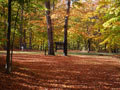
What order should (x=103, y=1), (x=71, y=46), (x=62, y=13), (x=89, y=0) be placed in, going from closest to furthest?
(x=103, y=1), (x=62, y=13), (x=89, y=0), (x=71, y=46)

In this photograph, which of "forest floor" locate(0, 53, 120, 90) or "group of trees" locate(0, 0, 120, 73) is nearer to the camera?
"forest floor" locate(0, 53, 120, 90)

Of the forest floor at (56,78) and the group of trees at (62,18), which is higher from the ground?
the group of trees at (62,18)

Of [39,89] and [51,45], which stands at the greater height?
[51,45]

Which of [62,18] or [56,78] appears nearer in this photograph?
[56,78]

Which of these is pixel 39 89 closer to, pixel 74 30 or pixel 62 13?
pixel 62 13

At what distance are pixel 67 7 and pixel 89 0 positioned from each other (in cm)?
797

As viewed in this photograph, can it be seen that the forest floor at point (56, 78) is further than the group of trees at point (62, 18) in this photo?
No

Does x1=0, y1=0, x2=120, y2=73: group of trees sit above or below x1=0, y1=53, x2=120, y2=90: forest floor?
above

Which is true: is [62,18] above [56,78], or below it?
above

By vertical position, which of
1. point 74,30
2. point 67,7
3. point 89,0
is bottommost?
point 74,30

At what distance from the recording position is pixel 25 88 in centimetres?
396

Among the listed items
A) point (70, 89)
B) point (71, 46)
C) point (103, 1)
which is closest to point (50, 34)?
point (103, 1)

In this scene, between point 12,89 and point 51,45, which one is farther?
point 51,45

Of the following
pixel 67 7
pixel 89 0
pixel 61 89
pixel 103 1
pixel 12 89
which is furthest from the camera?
pixel 89 0
